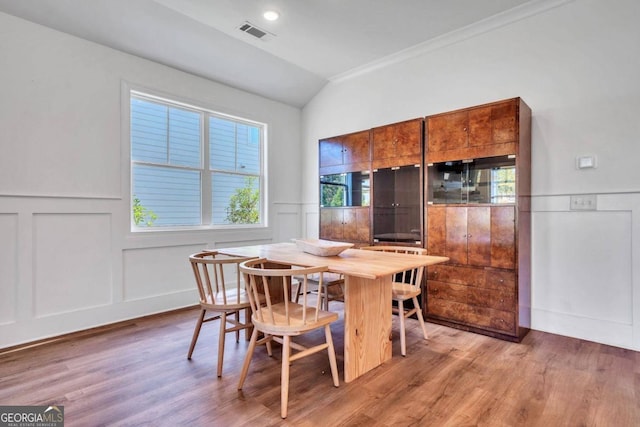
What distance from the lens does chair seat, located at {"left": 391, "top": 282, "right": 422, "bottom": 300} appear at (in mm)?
2689

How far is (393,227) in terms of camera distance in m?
3.81

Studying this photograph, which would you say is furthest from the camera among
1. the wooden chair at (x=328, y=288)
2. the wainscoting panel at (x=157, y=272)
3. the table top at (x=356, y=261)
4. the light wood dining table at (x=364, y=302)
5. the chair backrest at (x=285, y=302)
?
the wainscoting panel at (x=157, y=272)

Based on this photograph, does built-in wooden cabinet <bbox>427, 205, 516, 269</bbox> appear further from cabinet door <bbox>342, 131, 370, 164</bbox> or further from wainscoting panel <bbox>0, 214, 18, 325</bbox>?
wainscoting panel <bbox>0, 214, 18, 325</bbox>

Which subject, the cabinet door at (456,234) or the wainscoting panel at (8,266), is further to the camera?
the cabinet door at (456,234)

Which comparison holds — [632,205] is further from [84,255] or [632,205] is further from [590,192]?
[84,255]

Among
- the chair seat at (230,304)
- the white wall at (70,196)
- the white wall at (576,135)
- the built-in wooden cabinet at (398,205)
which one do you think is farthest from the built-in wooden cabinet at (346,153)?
the chair seat at (230,304)

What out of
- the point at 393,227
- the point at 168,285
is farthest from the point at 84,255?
the point at 393,227

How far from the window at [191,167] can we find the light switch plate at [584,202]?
3627 mm

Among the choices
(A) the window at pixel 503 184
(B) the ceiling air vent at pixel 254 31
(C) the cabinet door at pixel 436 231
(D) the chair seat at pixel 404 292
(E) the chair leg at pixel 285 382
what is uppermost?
(B) the ceiling air vent at pixel 254 31

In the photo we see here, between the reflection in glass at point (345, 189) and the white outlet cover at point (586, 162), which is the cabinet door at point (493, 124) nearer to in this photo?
the white outlet cover at point (586, 162)

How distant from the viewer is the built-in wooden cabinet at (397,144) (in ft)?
11.3

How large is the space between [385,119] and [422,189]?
1265 mm

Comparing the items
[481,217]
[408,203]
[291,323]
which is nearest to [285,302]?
[291,323]

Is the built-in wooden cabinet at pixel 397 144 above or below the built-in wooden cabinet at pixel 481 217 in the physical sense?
above
